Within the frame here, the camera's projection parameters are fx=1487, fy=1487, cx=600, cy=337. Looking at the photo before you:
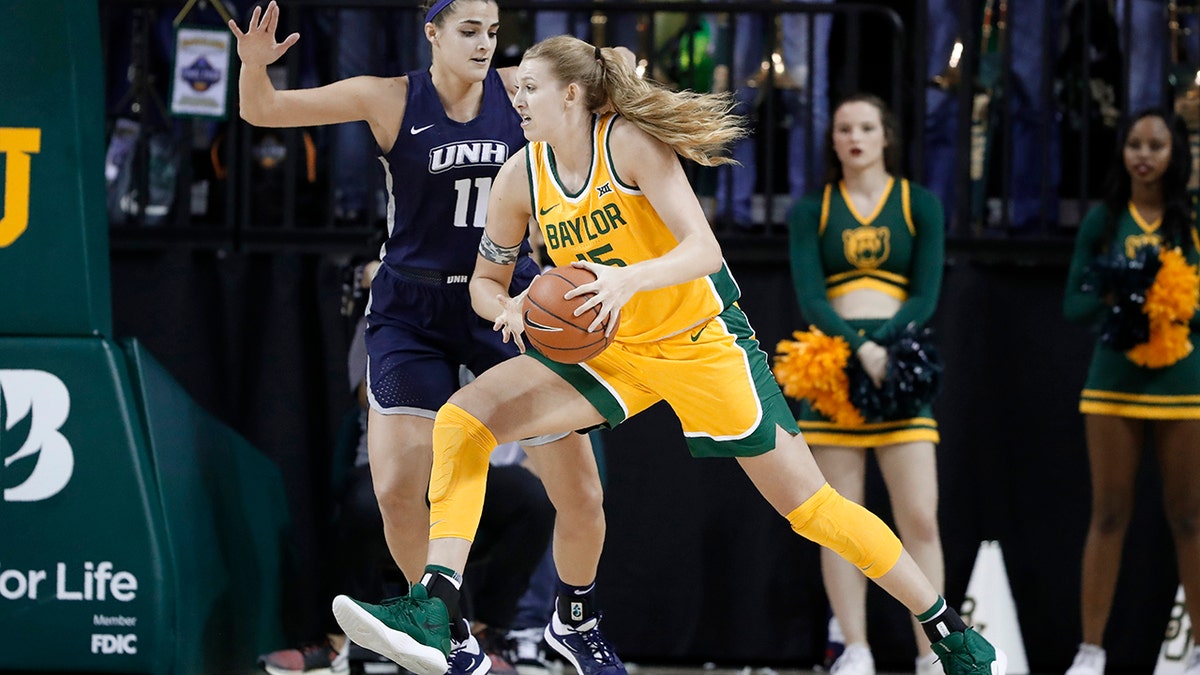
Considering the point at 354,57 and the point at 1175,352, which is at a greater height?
the point at 354,57

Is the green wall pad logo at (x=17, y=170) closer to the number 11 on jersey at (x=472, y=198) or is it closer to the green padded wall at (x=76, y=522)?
the green padded wall at (x=76, y=522)

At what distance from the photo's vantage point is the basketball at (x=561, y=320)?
345 centimetres

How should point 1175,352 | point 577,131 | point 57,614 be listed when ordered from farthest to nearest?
point 1175,352 < point 57,614 < point 577,131

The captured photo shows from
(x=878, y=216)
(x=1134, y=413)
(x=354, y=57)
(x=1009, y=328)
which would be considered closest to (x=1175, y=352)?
(x=1134, y=413)

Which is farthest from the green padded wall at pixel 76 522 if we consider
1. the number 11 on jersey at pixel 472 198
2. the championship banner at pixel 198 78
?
the championship banner at pixel 198 78

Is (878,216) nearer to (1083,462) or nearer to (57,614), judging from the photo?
(1083,462)

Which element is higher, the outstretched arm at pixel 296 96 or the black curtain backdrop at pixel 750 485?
the outstretched arm at pixel 296 96

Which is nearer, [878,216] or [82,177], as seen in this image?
[82,177]

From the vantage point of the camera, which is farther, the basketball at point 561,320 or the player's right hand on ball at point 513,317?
the player's right hand on ball at point 513,317

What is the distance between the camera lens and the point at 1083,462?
603 cm

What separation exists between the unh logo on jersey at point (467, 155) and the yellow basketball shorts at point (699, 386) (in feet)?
2.17

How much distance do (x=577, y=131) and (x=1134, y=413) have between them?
276cm

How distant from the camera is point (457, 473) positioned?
3.65 m

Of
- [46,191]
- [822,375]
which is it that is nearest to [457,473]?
[46,191]
